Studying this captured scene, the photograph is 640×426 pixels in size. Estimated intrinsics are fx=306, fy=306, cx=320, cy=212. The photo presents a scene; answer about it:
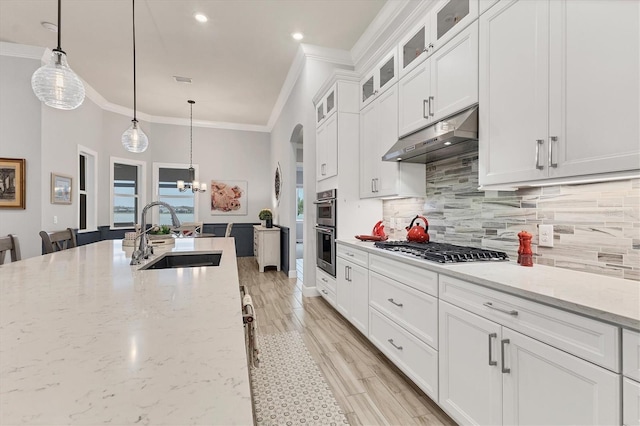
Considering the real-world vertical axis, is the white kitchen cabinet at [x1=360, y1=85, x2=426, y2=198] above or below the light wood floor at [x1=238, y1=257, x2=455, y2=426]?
above

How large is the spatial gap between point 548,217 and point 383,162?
4.84 feet

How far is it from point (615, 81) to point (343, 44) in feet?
11.7

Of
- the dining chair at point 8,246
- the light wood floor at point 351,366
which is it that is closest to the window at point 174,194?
the light wood floor at point 351,366

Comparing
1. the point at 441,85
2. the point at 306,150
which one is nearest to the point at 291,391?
the point at 441,85

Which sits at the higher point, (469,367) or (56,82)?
(56,82)

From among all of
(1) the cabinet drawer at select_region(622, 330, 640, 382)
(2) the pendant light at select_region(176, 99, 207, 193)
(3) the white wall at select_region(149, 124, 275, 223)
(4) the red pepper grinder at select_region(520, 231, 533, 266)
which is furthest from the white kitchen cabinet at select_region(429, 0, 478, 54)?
(3) the white wall at select_region(149, 124, 275, 223)

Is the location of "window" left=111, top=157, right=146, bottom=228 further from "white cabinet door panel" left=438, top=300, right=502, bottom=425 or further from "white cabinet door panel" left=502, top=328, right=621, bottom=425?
"white cabinet door panel" left=502, top=328, right=621, bottom=425

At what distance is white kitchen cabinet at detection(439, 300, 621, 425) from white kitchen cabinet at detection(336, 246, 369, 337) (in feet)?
3.26

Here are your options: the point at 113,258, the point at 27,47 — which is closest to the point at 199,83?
the point at 27,47

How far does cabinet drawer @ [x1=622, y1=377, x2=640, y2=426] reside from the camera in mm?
900

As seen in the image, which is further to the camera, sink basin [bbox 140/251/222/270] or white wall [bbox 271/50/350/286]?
white wall [bbox 271/50/350/286]

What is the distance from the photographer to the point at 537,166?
1482 mm

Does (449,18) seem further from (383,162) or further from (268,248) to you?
(268,248)

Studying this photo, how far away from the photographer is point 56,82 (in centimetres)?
189
